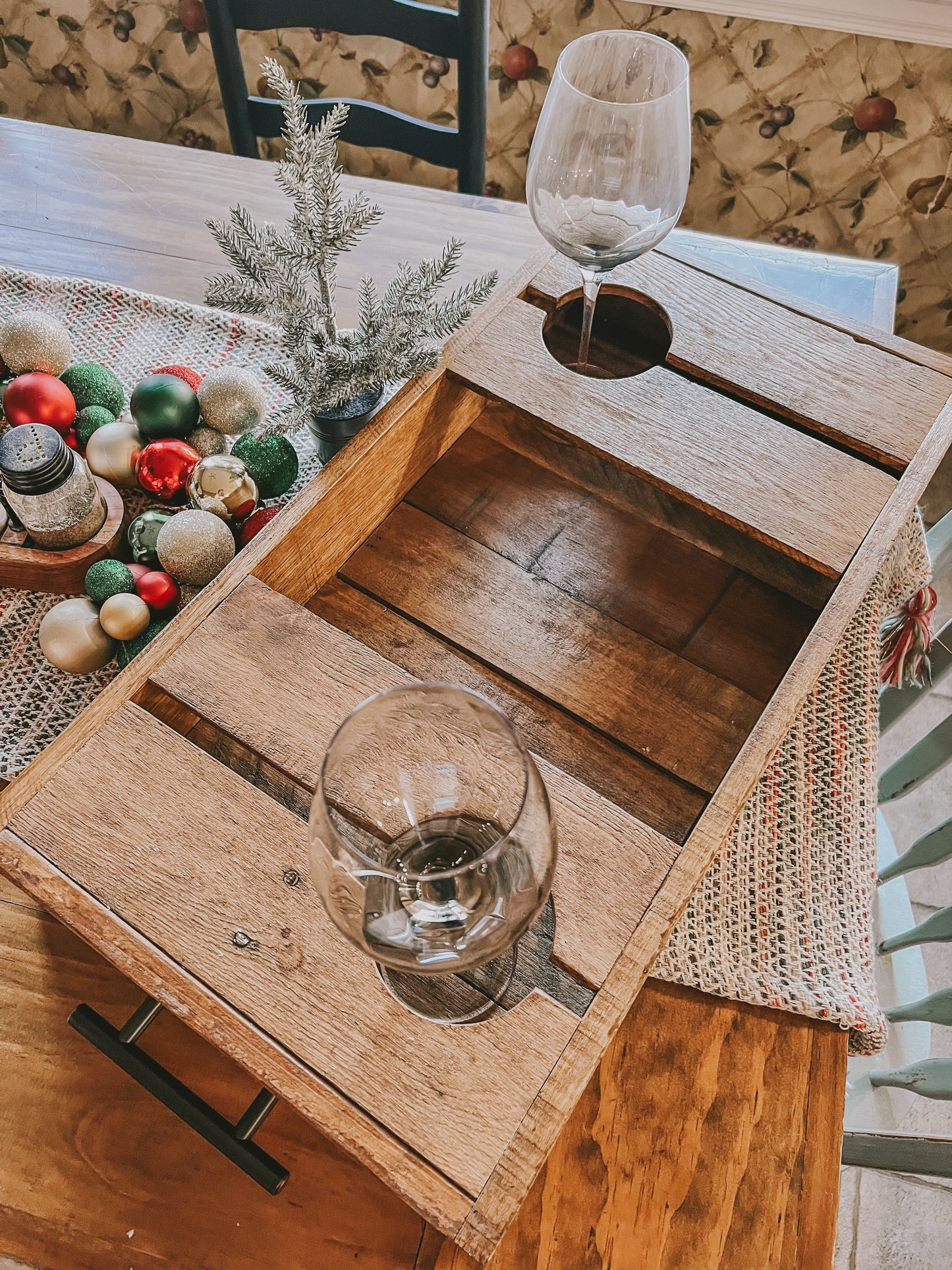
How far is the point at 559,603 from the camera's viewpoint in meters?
0.69

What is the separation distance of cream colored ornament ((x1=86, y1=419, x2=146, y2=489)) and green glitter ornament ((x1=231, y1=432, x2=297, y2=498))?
0.26ft

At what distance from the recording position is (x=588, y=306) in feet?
2.35

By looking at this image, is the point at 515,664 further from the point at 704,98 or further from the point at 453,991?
the point at 704,98

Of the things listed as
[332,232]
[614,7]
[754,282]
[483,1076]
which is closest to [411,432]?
[332,232]

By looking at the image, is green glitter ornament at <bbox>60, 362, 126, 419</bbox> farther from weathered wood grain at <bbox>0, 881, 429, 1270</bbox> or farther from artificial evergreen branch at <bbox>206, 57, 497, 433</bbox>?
weathered wood grain at <bbox>0, 881, 429, 1270</bbox>

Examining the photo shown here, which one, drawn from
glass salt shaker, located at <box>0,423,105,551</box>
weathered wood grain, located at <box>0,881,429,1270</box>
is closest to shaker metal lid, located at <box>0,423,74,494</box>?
glass salt shaker, located at <box>0,423,105,551</box>

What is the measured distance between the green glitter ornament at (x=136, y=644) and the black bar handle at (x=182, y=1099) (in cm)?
23

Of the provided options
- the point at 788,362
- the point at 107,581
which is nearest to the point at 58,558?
the point at 107,581

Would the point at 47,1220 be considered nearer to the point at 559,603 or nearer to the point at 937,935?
the point at 559,603

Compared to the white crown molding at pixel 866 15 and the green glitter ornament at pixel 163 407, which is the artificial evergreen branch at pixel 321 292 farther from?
the white crown molding at pixel 866 15

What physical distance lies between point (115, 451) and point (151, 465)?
0.13ft

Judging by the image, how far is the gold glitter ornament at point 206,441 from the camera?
75cm

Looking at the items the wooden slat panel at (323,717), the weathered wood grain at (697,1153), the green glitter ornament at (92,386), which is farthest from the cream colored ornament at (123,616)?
the weathered wood grain at (697,1153)

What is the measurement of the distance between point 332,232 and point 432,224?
41 cm
